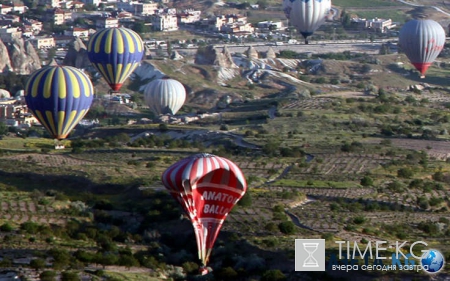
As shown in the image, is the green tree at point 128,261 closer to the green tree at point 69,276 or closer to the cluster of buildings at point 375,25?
the green tree at point 69,276

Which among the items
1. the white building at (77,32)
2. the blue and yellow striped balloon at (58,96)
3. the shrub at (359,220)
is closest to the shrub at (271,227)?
the shrub at (359,220)

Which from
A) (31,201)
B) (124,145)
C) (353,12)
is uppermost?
(31,201)

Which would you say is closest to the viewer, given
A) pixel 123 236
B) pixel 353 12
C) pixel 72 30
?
pixel 123 236

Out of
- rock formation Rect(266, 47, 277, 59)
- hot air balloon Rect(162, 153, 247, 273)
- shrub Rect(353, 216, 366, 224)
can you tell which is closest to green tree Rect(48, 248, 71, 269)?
hot air balloon Rect(162, 153, 247, 273)

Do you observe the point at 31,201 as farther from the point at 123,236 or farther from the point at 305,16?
the point at 305,16

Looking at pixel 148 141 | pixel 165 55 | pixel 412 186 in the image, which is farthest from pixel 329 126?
pixel 165 55
